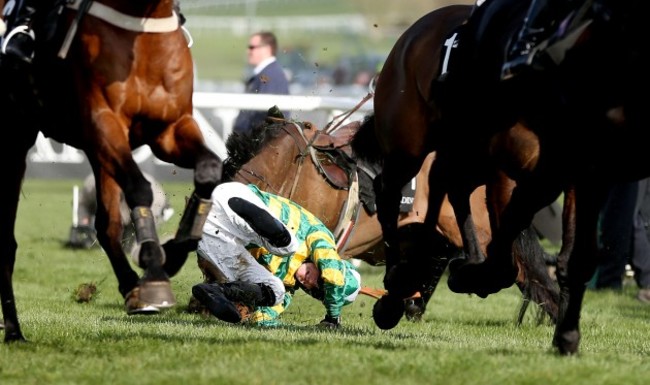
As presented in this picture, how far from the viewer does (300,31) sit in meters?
47.8

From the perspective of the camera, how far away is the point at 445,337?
8.00 m

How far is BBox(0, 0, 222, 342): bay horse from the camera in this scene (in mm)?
6215

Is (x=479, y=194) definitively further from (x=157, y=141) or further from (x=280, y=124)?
(x=157, y=141)

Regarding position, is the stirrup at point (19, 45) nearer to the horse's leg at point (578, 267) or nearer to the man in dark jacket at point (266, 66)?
the horse's leg at point (578, 267)

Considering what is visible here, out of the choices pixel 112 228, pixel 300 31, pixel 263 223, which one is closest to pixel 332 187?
pixel 263 223

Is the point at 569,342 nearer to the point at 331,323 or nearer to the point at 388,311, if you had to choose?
the point at 388,311

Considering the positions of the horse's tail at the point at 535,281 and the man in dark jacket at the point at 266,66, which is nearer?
the horse's tail at the point at 535,281

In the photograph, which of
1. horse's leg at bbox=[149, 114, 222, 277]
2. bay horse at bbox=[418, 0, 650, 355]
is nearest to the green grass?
bay horse at bbox=[418, 0, 650, 355]

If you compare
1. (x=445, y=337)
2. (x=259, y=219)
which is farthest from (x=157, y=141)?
(x=445, y=337)

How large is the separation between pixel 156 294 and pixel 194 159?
2.36 feet

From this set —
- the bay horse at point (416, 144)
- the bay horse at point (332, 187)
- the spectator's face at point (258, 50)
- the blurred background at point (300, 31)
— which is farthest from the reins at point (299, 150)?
the blurred background at point (300, 31)

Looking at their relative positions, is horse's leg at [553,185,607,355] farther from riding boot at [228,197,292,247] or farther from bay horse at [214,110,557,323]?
bay horse at [214,110,557,323]

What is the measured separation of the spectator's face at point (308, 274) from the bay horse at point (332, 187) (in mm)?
1145

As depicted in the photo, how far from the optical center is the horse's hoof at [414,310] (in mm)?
9680
